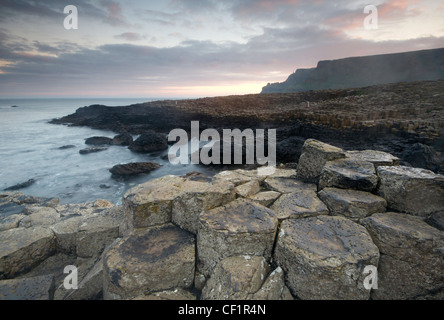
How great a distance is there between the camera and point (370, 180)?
9.87 feet

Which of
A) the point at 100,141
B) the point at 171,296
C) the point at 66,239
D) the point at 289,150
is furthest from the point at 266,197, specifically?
the point at 100,141

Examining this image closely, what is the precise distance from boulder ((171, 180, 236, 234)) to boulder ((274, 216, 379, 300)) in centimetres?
96

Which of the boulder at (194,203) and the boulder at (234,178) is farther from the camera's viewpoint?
the boulder at (234,178)

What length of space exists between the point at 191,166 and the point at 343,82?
89.2 metres

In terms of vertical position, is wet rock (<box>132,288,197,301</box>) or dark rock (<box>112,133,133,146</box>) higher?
dark rock (<box>112,133,133,146</box>)

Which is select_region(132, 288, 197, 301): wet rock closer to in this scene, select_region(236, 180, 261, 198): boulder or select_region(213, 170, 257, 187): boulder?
select_region(236, 180, 261, 198): boulder

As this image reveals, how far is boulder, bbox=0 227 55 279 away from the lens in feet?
9.73

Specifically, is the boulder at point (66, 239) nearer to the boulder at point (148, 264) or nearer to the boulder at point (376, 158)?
the boulder at point (148, 264)

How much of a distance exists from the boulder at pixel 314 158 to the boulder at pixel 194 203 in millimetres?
1734

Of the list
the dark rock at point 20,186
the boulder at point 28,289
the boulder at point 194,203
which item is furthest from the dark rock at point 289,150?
the dark rock at point 20,186

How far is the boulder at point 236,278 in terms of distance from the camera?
6.99 ft

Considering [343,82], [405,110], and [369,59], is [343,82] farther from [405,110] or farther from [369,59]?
[405,110]

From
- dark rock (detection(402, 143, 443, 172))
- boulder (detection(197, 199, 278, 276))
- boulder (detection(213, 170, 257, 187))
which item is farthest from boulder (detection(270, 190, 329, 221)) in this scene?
dark rock (detection(402, 143, 443, 172))
